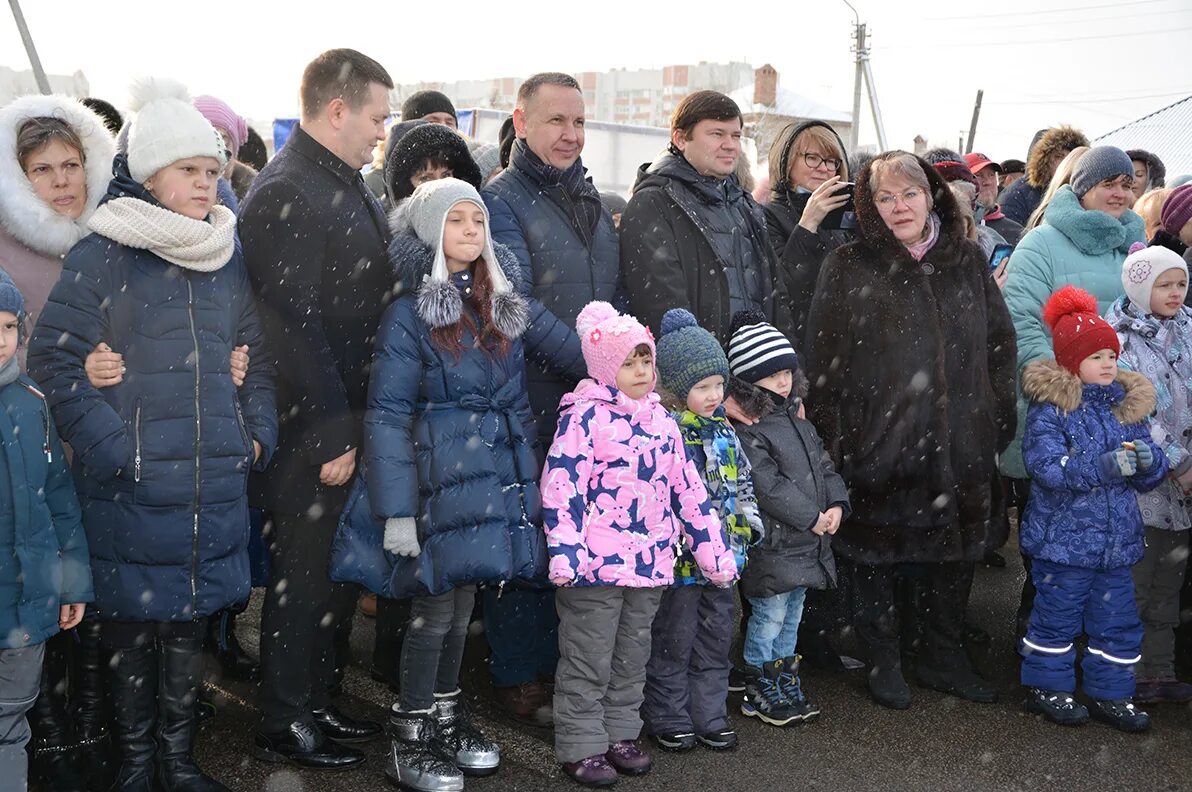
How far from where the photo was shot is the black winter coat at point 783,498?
455cm

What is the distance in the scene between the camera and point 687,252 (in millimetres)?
4840

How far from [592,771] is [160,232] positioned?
236 cm

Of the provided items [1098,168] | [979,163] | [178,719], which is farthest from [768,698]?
[979,163]

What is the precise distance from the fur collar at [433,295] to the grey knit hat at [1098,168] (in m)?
3.09

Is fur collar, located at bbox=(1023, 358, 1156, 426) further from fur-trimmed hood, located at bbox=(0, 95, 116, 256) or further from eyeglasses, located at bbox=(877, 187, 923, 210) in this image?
fur-trimmed hood, located at bbox=(0, 95, 116, 256)

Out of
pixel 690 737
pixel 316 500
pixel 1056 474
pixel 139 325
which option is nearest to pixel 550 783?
pixel 690 737

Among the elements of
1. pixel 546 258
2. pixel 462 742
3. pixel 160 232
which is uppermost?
→ pixel 160 232

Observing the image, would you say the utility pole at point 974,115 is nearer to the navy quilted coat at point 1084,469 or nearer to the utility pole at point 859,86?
the utility pole at point 859,86

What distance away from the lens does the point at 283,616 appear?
13.1ft

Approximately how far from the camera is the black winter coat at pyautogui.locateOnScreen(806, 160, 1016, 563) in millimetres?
4879

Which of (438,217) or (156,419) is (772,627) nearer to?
(438,217)

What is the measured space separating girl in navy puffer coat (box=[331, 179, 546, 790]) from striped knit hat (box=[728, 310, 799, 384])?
1011mm

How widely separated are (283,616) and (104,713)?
0.66 meters

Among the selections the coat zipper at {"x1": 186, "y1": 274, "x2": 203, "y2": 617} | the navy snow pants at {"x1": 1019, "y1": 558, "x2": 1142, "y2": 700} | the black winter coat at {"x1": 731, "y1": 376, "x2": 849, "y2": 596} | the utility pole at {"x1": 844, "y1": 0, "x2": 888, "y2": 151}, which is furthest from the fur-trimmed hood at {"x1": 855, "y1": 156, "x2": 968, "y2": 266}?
the utility pole at {"x1": 844, "y1": 0, "x2": 888, "y2": 151}
